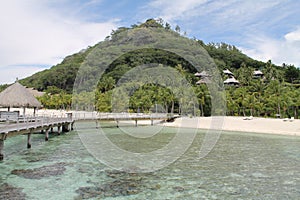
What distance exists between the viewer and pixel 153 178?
11.2 m

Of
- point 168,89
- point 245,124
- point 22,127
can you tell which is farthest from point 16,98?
point 168,89

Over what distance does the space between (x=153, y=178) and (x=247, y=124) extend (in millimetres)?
24838

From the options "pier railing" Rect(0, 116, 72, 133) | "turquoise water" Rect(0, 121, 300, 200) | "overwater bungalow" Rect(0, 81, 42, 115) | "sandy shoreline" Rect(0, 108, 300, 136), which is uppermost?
"overwater bungalow" Rect(0, 81, 42, 115)

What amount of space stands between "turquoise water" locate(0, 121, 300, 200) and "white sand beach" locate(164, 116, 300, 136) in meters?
13.7

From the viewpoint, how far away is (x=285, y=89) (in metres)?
38.9

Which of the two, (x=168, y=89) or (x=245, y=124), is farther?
(x=168, y=89)

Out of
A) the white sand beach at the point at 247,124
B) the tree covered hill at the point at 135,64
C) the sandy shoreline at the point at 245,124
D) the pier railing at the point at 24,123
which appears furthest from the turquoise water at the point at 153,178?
the tree covered hill at the point at 135,64

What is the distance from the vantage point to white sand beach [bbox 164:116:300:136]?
29.4 m

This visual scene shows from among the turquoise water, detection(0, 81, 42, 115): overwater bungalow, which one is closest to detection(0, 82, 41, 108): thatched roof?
detection(0, 81, 42, 115): overwater bungalow

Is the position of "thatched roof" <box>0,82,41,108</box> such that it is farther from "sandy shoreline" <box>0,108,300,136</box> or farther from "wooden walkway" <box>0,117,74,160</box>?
"sandy shoreline" <box>0,108,300,136</box>

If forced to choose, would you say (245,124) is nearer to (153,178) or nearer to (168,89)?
(168,89)

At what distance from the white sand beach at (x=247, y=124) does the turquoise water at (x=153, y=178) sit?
44.9 ft

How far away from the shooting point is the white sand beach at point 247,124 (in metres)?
29.4

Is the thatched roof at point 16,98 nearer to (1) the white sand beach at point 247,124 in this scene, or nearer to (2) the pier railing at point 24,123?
(2) the pier railing at point 24,123
